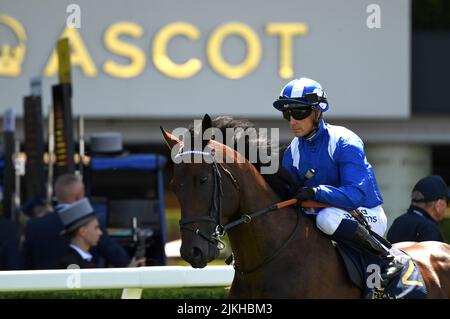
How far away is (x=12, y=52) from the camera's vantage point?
1484 cm

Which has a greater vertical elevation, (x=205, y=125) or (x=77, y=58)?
(x=77, y=58)

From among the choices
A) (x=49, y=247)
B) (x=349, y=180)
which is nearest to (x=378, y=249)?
(x=349, y=180)

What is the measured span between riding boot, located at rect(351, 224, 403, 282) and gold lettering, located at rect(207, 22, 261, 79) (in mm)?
10487

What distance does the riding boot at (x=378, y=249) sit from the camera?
441 cm

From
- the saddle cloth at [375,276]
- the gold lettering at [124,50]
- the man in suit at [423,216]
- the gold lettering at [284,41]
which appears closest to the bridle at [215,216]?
the saddle cloth at [375,276]

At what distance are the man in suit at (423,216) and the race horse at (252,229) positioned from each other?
154cm

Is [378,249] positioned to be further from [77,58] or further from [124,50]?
[77,58]

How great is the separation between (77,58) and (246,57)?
254 cm

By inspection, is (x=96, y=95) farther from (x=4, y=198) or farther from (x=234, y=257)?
(x=234, y=257)

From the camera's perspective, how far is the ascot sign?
14.7 m

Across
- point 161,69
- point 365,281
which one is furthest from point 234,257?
point 161,69

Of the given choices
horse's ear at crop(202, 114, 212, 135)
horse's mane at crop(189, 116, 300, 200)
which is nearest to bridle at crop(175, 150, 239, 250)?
horse's ear at crop(202, 114, 212, 135)

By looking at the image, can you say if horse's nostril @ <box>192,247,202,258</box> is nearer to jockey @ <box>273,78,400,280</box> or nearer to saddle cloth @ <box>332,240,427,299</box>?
jockey @ <box>273,78,400,280</box>

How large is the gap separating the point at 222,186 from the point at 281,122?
37.7 feet
